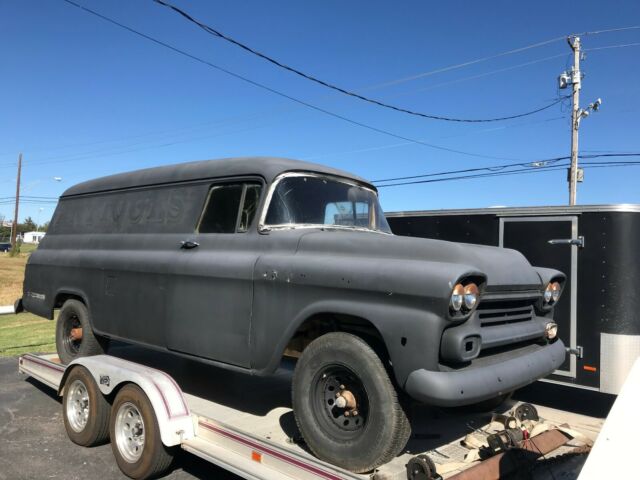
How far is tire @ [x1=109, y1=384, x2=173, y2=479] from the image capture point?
381 cm

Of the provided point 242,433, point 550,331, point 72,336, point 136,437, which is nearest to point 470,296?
point 550,331

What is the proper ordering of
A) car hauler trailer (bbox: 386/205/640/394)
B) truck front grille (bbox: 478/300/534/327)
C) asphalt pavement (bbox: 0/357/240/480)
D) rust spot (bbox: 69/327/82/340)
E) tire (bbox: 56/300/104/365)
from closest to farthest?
truck front grille (bbox: 478/300/534/327), asphalt pavement (bbox: 0/357/240/480), car hauler trailer (bbox: 386/205/640/394), tire (bbox: 56/300/104/365), rust spot (bbox: 69/327/82/340)

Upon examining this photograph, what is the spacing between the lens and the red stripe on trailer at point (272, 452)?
9.27 ft

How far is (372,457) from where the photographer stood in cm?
293

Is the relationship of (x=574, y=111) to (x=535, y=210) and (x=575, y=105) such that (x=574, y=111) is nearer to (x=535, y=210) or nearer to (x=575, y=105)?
(x=575, y=105)

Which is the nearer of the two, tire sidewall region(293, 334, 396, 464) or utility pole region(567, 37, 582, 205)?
tire sidewall region(293, 334, 396, 464)

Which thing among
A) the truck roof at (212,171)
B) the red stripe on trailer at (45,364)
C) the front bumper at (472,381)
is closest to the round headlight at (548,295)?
the front bumper at (472,381)

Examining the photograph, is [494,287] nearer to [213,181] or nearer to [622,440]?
[622,440]

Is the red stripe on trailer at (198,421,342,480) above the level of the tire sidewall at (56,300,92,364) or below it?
below

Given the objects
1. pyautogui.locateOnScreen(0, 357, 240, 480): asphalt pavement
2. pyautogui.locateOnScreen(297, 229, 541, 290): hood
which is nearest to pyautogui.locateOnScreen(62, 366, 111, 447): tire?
pyautogui.locateOnScreen(0, 357, 240, 480): asphalt pavement

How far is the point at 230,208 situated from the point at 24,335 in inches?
364

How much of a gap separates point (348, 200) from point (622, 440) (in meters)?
2.98

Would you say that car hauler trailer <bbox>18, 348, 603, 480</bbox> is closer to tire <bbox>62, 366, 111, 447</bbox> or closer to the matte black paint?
tire <bbox>62, 366, 111, 447</bbox>

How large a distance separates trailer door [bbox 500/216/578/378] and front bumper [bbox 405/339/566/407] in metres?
1.76
